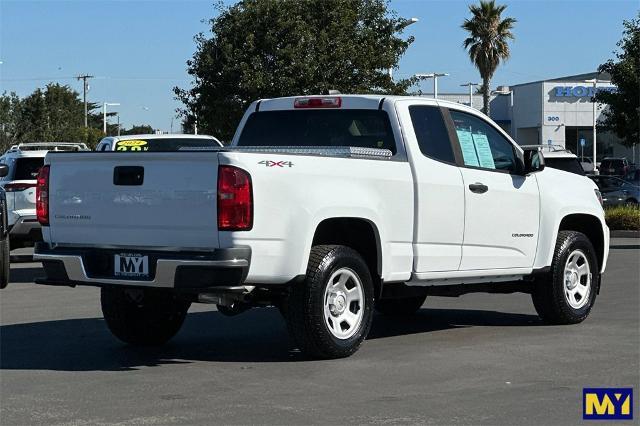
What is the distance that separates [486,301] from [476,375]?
5.18 metres

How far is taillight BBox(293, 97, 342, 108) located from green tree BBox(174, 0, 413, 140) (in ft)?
77.6

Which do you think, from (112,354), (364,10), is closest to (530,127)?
(364,10)

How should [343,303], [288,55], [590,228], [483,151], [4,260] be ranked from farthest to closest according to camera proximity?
[288,55]
[4,260]
[590,228]
[483,151]
[343,303]

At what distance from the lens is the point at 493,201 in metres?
9.91

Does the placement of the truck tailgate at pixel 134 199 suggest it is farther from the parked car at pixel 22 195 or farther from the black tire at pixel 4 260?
the parked car at pixel 22 195

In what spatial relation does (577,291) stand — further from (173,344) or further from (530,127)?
(530,127)

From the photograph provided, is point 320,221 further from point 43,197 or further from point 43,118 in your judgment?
point 43,118

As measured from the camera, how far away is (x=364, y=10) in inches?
1448

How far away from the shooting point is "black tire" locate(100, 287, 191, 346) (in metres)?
9.37

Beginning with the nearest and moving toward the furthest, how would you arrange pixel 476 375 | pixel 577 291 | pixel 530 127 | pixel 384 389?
pixel 384 389 < pixel 476 375 < pixel 577 291 < pixel 530 127

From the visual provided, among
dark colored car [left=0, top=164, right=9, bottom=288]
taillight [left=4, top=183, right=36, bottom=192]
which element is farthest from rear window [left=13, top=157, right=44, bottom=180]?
dark colored car [left=0, top=164, right=9, bottom=288]

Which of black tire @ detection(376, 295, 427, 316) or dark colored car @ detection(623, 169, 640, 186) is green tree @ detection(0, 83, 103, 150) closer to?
dark colored car @ detection(623, 169, 640, 186)

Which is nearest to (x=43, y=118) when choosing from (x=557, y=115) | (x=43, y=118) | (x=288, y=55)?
(x=43, y=118)

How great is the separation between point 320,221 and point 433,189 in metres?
1.37
